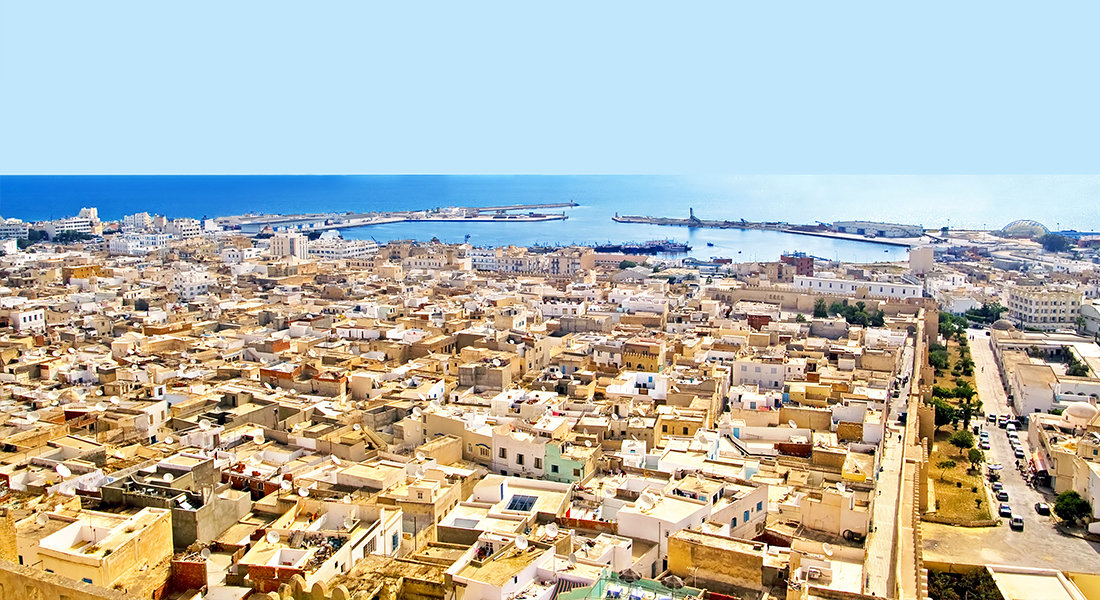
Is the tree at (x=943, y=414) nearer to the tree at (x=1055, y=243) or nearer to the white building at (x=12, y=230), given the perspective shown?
the tree at (x=1055, y=243)

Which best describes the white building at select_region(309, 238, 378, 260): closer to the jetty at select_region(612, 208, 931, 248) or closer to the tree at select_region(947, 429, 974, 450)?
the jetty at select_region(612, 208, 931, 248)

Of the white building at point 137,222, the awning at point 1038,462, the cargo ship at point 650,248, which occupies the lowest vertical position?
the cargo ship at point 650,248

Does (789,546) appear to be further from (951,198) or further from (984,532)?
(951,198)

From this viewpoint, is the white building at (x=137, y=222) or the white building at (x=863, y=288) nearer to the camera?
the white building at (x=863, y=288)

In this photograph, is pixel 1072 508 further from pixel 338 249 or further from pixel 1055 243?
pixel 1055 243

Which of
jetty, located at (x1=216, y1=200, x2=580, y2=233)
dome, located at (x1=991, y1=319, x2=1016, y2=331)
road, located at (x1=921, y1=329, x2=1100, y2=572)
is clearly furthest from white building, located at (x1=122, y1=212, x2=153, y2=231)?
road, located at (x1=921, y1=329, x2=1100, y2=572)

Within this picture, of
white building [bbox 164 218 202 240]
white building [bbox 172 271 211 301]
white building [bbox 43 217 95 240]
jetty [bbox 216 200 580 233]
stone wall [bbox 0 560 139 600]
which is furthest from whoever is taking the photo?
jetty [bbox 216 200 580 233]

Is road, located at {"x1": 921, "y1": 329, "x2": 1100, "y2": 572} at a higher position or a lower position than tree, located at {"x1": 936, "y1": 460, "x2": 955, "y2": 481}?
lower

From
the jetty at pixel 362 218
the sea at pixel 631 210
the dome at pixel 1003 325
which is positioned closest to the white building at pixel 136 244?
the jetty at pixel 362 218
